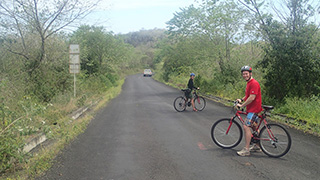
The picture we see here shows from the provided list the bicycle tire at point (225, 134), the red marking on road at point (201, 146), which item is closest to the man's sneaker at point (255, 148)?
the bicycle tire at point (225, 134)

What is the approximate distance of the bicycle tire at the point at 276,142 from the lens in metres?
5.62

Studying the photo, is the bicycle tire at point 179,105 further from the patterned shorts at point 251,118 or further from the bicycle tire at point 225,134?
the patterned shorts at point 251,118

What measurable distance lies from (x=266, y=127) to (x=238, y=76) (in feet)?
45.6

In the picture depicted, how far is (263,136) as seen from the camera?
5922 millimetres

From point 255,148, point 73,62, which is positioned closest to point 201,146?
point 255,148

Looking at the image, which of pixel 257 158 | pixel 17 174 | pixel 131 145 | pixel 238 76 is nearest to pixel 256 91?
pixel 257 158

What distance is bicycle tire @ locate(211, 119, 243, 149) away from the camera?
6.33 metres

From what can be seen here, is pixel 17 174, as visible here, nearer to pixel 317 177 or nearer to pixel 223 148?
pixel 223 148

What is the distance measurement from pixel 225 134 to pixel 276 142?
118 cm

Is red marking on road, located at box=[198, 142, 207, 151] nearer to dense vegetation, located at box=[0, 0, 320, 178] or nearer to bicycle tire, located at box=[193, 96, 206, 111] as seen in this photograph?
dense vegetation, located at box=[0, 0, 320, 178]

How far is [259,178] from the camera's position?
455cm

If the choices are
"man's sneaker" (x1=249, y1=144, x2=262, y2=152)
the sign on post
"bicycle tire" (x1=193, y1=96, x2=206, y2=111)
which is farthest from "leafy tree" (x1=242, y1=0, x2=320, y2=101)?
the sign on post

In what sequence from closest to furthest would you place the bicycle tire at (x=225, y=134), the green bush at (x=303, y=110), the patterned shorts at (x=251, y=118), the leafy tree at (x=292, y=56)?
the patterned shorts at (x=251, y=118), the bicycle tire at (x=225, y=134), the green bush at (x=303, y=110), the leafy tree at (x=292, y=56)

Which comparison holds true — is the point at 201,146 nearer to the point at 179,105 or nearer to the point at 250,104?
the point at 250,104
